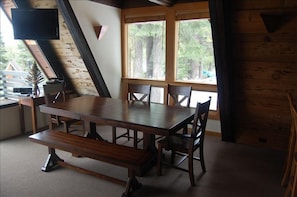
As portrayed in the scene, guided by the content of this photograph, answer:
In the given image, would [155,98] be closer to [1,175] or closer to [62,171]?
[62,171]

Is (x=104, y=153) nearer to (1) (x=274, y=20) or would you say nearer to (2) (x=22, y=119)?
(1) (x=274, y=20)

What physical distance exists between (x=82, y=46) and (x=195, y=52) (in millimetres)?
1934

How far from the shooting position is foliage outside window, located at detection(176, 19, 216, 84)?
4441 mm

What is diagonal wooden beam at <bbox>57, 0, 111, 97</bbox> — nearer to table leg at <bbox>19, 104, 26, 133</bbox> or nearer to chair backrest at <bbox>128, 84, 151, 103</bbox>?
chair backrest at <bbox>128, 84, 151, 103</bbox>

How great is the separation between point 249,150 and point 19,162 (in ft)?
10.9

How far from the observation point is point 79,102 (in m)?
3.77

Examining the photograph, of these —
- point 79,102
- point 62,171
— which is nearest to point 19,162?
point 62,171

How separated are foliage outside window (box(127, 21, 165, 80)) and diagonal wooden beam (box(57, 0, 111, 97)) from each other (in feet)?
2.59

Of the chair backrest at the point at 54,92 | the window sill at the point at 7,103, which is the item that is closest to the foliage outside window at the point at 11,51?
the window sill at the point at 7,103

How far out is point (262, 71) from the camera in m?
3.47

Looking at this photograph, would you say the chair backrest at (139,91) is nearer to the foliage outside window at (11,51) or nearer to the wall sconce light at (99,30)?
the wall sconce light at (99,30)

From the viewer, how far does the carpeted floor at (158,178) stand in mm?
2799

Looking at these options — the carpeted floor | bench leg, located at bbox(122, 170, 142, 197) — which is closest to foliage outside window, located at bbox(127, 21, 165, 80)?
the carpeted floor

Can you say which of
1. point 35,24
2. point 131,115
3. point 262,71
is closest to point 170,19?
point 262,71
